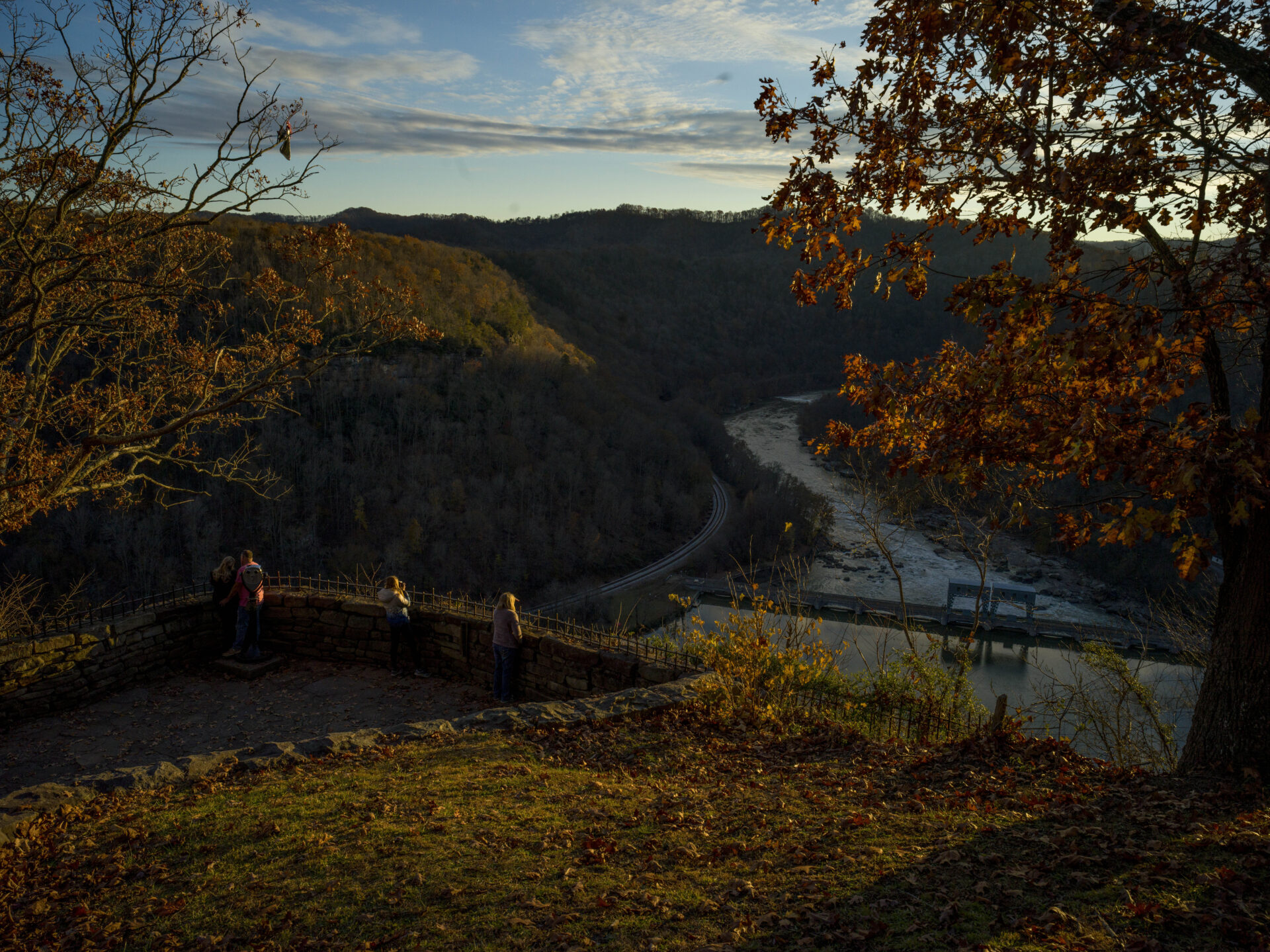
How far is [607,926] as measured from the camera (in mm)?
3416

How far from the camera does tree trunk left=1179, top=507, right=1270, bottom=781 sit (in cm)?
479

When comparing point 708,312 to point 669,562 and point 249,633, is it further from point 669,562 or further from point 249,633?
point 249,633

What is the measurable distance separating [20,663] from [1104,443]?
32.7ft

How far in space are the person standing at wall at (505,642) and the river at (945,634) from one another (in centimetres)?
512

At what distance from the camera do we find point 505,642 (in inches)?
324

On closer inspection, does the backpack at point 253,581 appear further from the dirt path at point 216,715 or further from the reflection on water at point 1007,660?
the reflection on water at point 1007,660

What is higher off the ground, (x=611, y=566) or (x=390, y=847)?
(x=390, y=847)

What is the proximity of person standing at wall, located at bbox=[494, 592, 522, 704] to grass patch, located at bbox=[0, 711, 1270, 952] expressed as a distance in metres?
2.41

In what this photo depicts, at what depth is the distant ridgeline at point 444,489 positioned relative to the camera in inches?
1678

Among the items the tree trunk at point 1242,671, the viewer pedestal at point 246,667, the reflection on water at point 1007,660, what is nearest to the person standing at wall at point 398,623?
the viewer pedestal at point 246,667

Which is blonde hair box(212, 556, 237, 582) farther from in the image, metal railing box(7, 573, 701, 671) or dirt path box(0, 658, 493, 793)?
dirt path box(0, 658, 493, 793)

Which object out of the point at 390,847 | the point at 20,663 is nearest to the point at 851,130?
the point at 390,847

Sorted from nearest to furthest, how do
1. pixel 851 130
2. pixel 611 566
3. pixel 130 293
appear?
1. pixel 851 130
2. pixel 130 293
3. pixel 611 566

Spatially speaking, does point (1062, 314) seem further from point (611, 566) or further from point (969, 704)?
point (611, 566)
